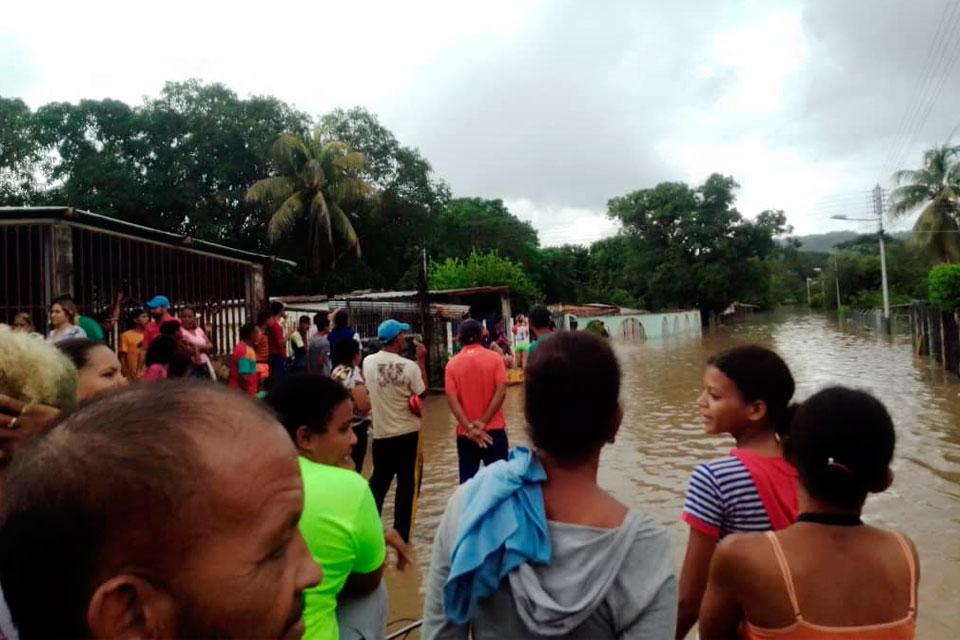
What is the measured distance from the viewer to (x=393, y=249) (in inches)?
1188

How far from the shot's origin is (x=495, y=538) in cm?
168

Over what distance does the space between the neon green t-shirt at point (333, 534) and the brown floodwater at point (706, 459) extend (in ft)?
2.87

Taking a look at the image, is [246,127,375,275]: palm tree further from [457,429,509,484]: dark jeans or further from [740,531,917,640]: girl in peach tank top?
[740,531,917,640]: girl in peach tank top

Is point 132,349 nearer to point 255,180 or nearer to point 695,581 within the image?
point 695,581

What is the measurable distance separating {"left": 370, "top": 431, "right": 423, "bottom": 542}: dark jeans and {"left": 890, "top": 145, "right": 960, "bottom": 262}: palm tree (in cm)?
3648

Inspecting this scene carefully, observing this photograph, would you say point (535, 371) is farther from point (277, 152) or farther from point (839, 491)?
point (277, 152)

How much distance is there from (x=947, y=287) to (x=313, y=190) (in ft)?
64.0

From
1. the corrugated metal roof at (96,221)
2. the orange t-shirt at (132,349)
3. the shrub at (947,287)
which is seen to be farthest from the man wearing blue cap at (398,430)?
the shrub at (947,287)

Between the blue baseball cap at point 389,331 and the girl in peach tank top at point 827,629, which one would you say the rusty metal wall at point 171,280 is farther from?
the girl in peach tank top at point 827,629

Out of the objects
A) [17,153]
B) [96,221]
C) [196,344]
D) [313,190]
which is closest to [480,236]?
[313,190]

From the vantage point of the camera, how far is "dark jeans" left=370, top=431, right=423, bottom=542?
210 inches

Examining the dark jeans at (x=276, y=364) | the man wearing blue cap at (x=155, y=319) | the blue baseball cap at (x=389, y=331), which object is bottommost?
the dark jeans at (x=276, y=364)

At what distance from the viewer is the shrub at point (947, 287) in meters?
15.6

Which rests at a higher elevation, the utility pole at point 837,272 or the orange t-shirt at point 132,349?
the utility pole at point 837,272
